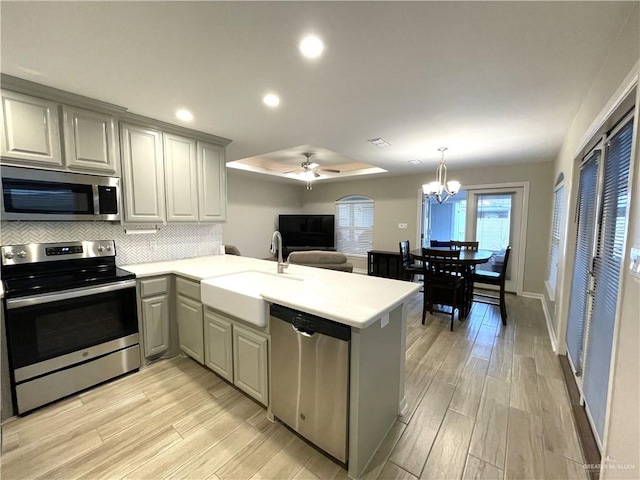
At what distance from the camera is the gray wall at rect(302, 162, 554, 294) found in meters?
4.50

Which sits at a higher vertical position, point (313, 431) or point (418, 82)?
point (418, 82)

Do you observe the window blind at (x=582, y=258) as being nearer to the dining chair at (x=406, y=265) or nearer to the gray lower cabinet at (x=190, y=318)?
the dining chair at (x=406, y=265)

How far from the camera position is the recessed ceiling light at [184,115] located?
242 cm

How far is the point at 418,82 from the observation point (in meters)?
1.90

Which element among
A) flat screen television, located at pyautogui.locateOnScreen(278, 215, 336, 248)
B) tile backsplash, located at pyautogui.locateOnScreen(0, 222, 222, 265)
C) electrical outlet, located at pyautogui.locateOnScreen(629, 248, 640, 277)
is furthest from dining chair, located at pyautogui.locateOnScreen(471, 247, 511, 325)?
tile backsplash, located at pyautogui.locateOnScreen(0, 222, 222, 265)

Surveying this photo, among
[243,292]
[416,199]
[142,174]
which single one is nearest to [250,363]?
[243,292]

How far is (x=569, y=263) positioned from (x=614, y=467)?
1.92m

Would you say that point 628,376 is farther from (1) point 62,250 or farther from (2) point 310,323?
(1) point 62,250

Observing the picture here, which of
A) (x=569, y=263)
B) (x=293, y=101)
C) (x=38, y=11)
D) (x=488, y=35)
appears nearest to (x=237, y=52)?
(x=293, y=101)

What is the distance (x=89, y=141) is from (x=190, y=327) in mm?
1862

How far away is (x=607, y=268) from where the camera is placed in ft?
5.35

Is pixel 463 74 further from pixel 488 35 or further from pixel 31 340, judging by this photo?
pixel 31 340

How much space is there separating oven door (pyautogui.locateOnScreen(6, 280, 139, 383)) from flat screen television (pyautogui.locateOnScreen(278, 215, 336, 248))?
4672 millimetres

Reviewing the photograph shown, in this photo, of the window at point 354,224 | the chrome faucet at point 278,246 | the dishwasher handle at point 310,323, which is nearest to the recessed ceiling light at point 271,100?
the chrome faucet at point 278,246
